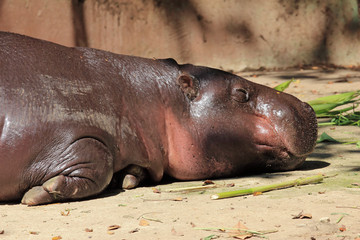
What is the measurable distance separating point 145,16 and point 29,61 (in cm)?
637

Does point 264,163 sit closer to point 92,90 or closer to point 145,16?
point 92,90

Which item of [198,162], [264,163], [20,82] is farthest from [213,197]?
[20,82]

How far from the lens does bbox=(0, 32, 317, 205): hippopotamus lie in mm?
4109

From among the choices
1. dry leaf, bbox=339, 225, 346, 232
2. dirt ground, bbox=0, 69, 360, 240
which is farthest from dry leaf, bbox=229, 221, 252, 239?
dry leaf, bbox=339, 225, 346, 232

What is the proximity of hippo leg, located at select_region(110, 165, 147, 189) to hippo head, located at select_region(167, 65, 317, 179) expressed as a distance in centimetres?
27

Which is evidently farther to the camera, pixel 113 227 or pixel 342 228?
pixel 113 227

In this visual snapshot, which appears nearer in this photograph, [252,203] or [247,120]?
[252,203]

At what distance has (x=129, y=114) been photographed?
14.9 feet

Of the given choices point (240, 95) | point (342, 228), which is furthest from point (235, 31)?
point (342, 228)

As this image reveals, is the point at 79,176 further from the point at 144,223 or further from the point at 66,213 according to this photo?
the point at 144,223

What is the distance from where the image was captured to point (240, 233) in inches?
129

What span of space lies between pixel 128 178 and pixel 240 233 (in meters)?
1.43

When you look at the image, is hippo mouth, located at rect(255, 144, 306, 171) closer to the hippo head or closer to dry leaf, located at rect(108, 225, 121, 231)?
the hippo head

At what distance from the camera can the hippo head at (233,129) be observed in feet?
15.5
